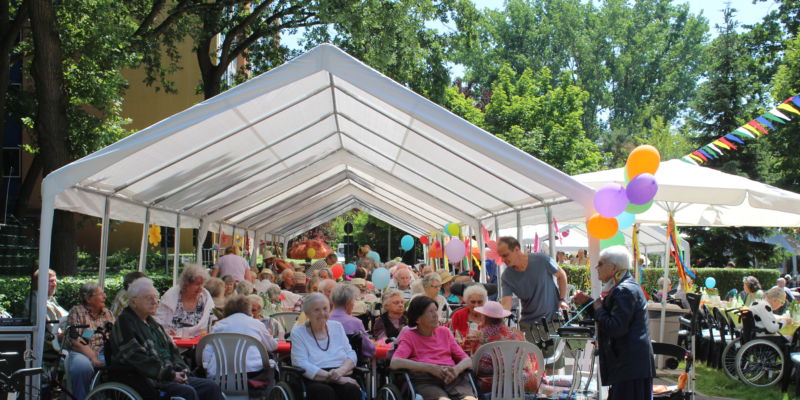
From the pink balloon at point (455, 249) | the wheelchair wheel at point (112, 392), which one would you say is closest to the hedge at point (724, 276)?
the pink balloon at point (455, 249)

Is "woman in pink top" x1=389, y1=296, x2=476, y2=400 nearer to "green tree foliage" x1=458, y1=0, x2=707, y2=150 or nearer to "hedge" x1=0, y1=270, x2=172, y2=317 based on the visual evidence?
"hedge" x1=0, y1=270, x2=172, y2=317

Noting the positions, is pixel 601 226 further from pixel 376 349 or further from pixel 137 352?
pixel 137 352

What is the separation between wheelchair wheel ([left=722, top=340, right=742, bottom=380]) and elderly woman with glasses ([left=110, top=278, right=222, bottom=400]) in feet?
21.6

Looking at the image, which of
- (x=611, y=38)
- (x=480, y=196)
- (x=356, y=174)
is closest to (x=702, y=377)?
(x=480, y=196)

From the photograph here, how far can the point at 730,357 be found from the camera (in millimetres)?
9531

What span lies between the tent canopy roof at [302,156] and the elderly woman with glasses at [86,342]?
36.0 inches

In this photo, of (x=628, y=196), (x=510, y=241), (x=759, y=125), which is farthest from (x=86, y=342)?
(x=759, y=125)

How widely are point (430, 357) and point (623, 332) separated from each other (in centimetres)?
148

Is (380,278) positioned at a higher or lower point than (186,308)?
higher

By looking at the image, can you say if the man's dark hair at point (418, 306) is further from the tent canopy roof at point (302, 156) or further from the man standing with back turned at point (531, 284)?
the man standing with back turned at point (531, 284)

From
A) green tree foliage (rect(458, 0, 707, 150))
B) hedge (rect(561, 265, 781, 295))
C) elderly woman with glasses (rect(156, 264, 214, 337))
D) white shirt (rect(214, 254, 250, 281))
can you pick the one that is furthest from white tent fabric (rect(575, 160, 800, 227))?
green tree foliage (rect(458, 0, 707, 150))

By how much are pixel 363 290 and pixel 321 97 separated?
5.21 meters

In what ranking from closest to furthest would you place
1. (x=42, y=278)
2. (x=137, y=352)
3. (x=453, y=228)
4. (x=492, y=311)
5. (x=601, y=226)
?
(x=137, y=352) → (x=42, y=278) → (x=492, y=311) → (x=601, y=226) → (x=453, y=228)

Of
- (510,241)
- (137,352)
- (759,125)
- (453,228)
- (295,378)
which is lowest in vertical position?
(295,378)
